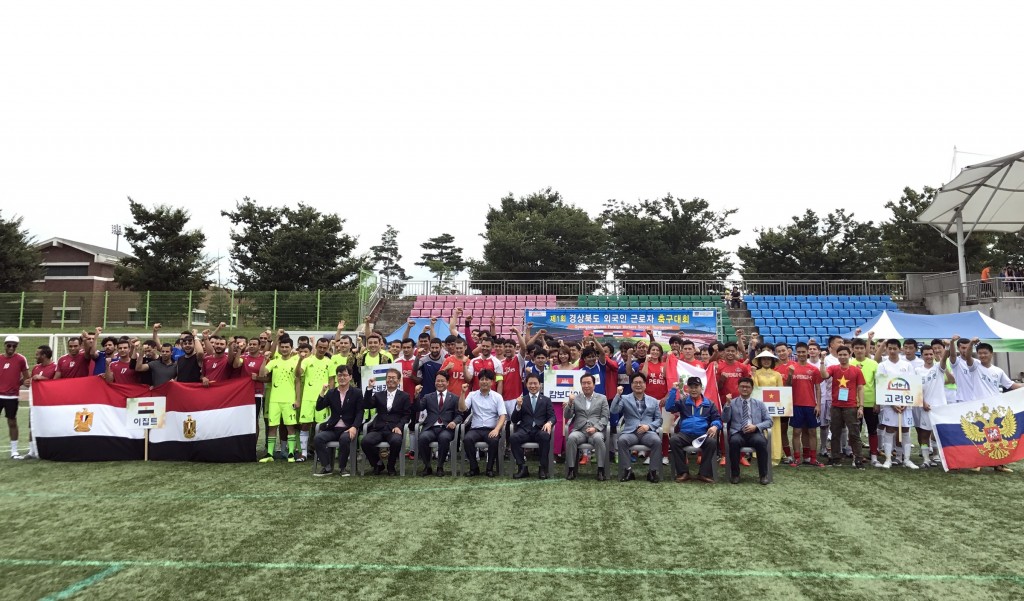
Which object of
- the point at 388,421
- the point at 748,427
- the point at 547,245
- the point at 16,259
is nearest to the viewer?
the point at 748,427

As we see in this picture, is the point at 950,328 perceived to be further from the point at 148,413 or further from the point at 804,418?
the point at 148,413

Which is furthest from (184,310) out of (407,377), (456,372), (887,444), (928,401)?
(928,401)

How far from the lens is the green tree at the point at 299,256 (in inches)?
1293

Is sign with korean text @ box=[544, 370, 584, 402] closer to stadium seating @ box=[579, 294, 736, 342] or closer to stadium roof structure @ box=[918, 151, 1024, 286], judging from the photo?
stadium seating @ box=[579, 294, 736, 342]

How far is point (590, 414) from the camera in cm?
761

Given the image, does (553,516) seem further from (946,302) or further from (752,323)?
(946,302)

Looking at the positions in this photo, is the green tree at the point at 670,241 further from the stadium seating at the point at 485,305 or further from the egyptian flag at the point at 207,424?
the egyptian flag at the point at 207,424

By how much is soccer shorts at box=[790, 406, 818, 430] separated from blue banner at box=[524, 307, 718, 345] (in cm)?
1230

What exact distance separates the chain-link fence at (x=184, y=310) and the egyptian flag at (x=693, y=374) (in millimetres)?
16479

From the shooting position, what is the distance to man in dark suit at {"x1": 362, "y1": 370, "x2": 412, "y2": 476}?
7605 millimetres

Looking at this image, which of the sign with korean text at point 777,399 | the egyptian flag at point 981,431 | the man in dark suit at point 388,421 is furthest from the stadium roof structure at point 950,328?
the man in dark suit at point 388,421

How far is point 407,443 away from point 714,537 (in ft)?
13.7

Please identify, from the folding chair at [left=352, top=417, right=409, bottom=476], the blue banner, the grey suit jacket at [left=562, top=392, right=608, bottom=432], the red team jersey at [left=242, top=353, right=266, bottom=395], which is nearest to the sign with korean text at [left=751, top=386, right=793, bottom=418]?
the grey suit jacket at [left=562, top=392, right=608, bottom=432]

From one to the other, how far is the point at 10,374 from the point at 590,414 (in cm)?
847
